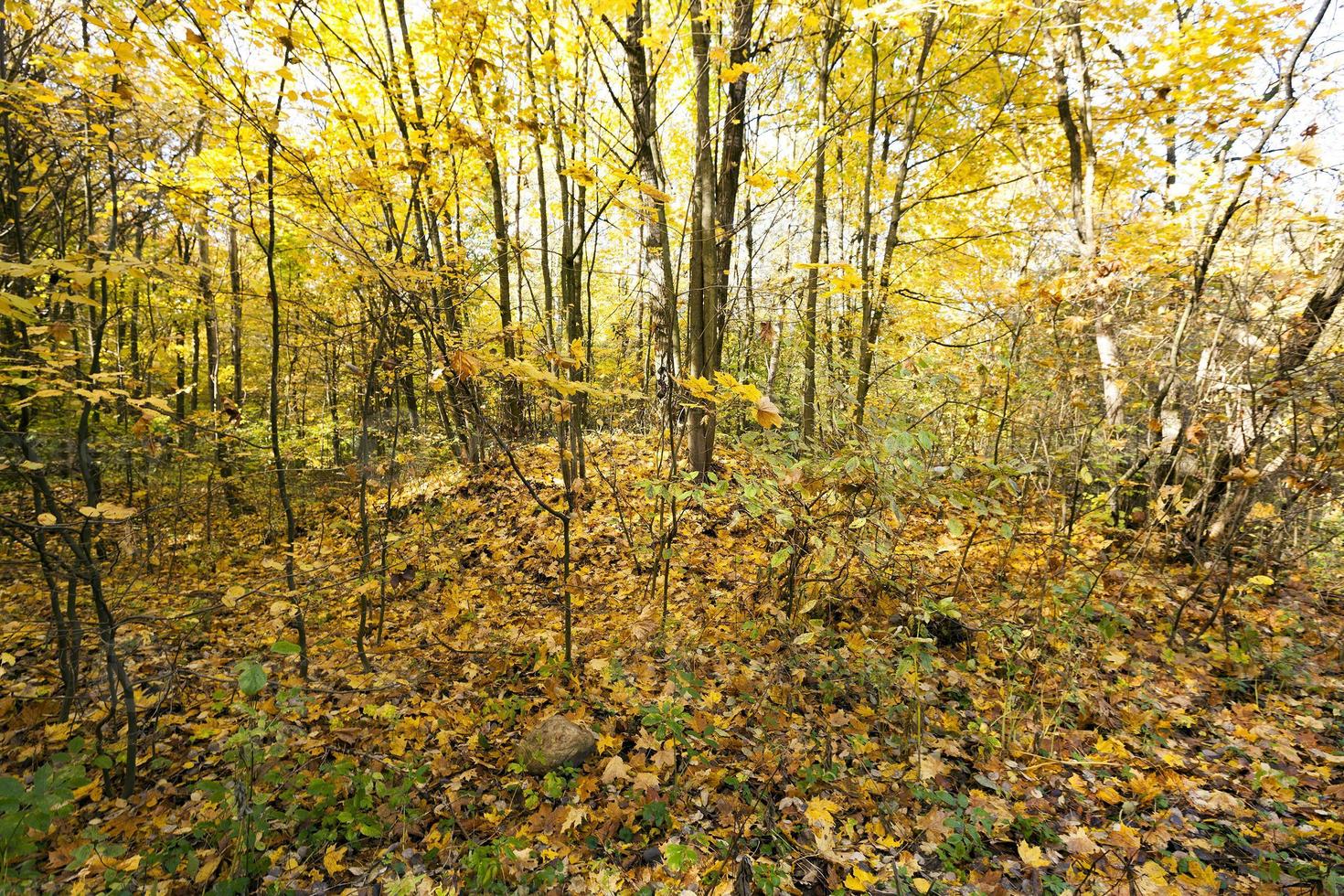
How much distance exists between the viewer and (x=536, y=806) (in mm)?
3096

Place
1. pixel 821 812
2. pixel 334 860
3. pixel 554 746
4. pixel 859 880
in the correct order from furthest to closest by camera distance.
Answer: pixel 554 746 < pixel 821 812 < pixel 334 860 < pixel 859 880

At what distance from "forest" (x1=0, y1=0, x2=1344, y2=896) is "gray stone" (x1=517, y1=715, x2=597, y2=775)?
34 millimetres

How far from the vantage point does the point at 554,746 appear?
133 inches

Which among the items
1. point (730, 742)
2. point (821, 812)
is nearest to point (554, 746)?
point (730, 742)

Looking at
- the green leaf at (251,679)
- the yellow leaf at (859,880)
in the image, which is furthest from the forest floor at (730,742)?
the green leaf at (251,679)

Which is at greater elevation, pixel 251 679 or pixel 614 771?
pixel 251 679

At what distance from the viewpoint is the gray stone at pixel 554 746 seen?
3332mm

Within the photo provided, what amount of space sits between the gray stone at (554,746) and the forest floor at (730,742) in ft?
0.24

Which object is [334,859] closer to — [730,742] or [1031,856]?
[730,742]

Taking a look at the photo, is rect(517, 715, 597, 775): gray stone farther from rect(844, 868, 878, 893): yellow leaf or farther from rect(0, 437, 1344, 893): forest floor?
rect(844, 868, 878, 893): yellow leaf

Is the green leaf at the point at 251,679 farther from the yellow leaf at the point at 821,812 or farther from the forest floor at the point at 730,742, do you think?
the yellow leaf at the point at 821,812

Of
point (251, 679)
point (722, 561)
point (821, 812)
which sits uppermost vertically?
point (251, 679)

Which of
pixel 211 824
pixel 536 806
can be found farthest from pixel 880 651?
pixel 211 824

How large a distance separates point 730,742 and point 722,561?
81.1 inches
